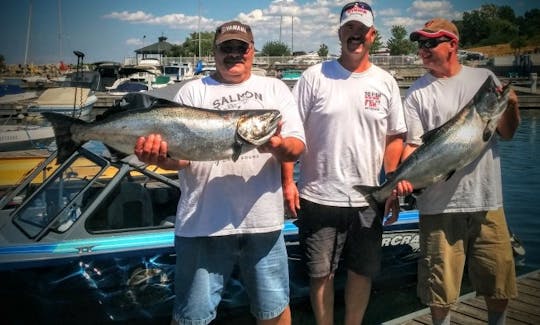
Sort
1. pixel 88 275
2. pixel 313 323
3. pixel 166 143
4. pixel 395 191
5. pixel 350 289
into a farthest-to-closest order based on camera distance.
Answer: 1. pixel 313 323
2. pixel 88 275
3. pixel 350 289
4. pixel 395 191
5. pixel 166 143

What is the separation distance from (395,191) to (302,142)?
32.7 inches

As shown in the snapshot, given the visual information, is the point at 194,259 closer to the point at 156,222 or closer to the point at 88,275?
the point at 88,275

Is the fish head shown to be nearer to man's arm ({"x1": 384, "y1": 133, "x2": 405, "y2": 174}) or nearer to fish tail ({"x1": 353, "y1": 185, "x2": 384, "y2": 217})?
fish tail ({"x1": 353, "y1": 185, "x2": 384, "y2": 217})

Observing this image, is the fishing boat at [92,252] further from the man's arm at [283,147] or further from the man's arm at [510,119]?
the man's arm at [510,119]

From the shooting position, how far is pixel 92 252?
381 centimetres

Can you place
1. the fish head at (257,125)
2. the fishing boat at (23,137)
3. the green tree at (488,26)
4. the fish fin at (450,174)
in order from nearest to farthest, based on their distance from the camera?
the fish head at (257,125) → the fish fin at (450,174) → the fishing boat at (23,137) → the green tree at (488,26)

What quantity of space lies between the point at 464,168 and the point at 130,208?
306 centimetres

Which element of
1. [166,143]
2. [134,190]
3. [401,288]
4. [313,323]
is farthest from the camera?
[401,288]

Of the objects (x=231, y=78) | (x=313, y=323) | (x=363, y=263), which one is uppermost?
(x=231, y=78)

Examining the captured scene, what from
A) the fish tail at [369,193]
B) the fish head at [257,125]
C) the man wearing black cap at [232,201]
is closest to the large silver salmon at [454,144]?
the fish tail at [369,193]

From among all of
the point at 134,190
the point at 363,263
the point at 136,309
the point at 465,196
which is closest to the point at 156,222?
the point at 134,190

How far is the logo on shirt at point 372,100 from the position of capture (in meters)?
3.04

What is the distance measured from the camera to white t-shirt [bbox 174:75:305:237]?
259cm

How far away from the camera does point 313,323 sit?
485 cm
